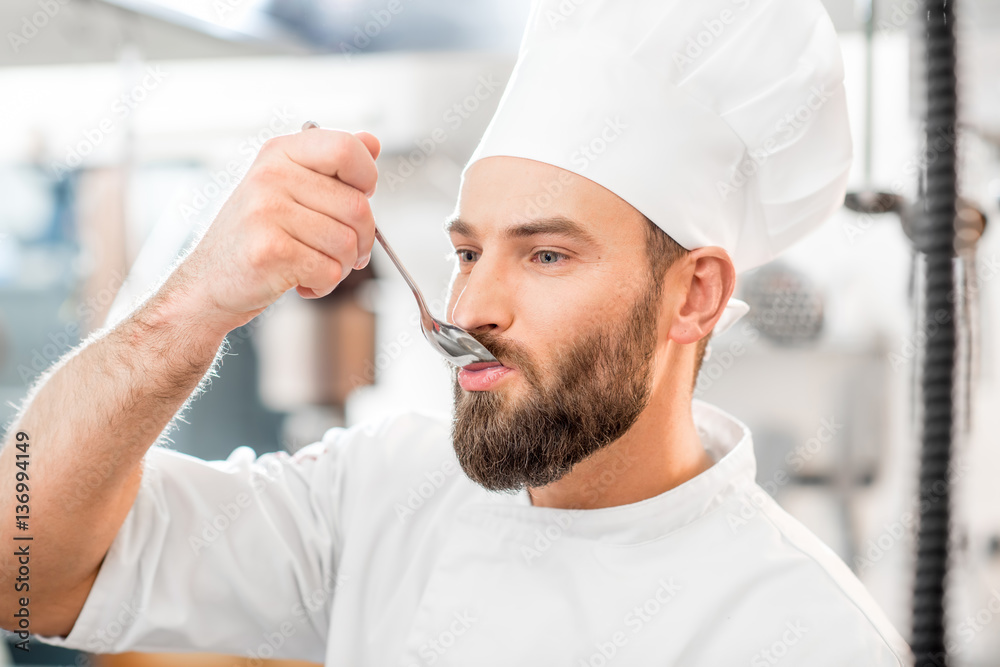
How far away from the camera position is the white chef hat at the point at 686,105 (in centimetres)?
93

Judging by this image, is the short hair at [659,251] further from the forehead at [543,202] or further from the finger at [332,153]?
the finger at [332,153]

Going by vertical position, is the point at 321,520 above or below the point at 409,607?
above

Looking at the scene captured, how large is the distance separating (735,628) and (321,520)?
1.97ft

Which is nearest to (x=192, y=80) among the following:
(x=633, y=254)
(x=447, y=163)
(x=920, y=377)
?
(x=447, y=163)

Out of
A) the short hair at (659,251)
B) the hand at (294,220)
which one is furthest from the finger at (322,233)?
the short hair at (659,251)

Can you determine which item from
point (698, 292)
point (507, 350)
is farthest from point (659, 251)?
point (507, 350)

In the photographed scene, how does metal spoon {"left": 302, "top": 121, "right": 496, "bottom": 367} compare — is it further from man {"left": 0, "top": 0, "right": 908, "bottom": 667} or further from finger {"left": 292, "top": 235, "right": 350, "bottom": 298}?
finger {"left": 292, "top": 235, "right": 350, "bottom": 298}

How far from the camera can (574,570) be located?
3.28 ft

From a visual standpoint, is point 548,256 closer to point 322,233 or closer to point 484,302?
point 484,302

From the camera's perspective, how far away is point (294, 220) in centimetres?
76

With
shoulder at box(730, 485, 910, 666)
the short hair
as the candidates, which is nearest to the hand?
the short hair

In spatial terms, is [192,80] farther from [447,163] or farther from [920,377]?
[920,377]

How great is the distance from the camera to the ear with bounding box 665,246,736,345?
1.03 meters

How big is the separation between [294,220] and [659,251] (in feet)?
1.51
